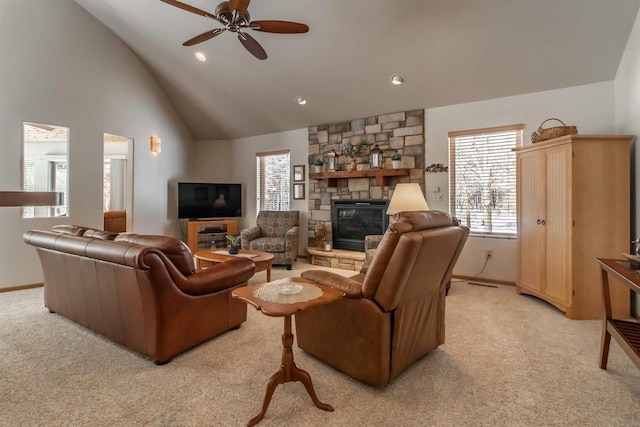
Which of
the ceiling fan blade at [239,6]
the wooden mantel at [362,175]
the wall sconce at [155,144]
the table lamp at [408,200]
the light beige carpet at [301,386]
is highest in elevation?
the ceiling fan blade at [239,6]

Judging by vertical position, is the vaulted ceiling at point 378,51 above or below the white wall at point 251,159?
above

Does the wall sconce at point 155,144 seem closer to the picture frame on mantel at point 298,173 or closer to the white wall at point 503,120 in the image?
the picture frame on mantel at point 298,173

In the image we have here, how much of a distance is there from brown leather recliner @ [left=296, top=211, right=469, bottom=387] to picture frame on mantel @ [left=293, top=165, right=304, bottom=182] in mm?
4014

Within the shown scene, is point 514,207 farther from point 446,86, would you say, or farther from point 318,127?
point 318,127

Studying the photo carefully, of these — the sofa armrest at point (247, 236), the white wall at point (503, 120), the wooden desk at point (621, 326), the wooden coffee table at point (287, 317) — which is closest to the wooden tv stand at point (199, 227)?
the sofa armrest at point (247, 236)

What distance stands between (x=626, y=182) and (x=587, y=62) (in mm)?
1460

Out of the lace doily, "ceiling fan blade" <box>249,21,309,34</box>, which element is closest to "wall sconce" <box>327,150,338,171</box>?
"ceiling fan blade" <box>249,21,309,34</box>

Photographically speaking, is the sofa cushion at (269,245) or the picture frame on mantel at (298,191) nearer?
the sofa cushion at (269,245)

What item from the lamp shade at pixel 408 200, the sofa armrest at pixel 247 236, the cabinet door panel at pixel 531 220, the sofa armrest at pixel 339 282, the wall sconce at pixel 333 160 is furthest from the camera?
the wall sconce at pixel 333 160

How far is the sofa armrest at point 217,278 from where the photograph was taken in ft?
7.56

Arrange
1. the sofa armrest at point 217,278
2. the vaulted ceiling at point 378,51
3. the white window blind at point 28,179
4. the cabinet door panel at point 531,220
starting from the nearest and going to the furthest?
the sofa armrest at point 217,278 → the vaulted ceiling at point 378,51 → the cabinet door panel at point 531,220 → the white window blind at point 28,179

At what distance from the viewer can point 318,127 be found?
18.8ft

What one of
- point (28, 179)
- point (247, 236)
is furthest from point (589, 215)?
point (28, 179)

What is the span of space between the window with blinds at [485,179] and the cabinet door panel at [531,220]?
491mm
